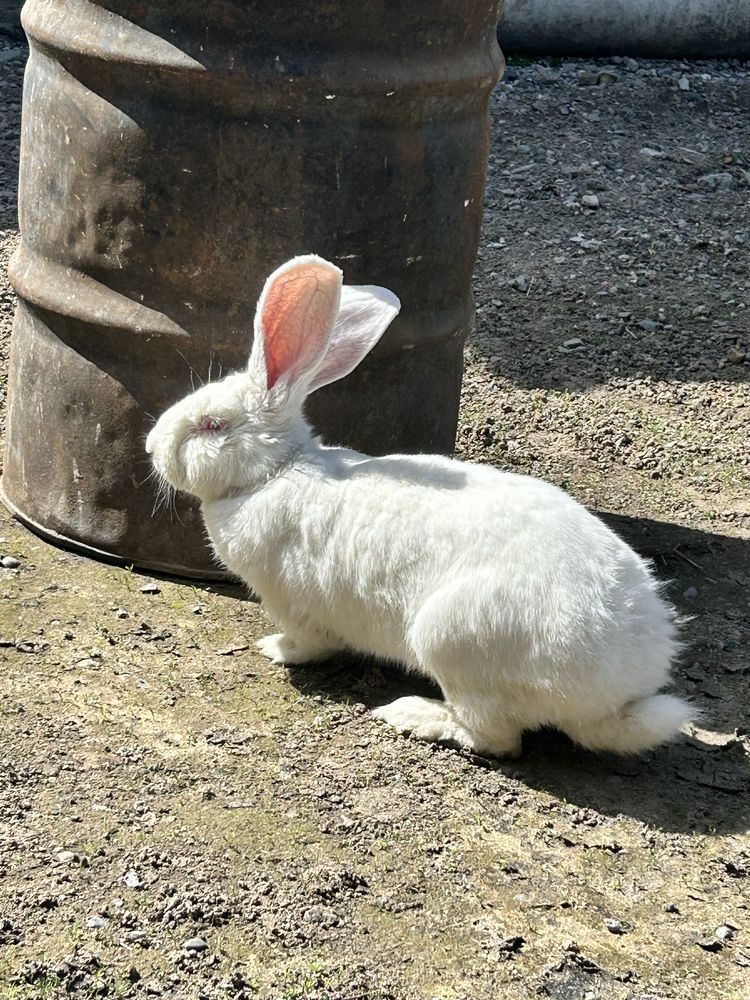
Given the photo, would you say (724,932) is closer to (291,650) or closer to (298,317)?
(291,650)

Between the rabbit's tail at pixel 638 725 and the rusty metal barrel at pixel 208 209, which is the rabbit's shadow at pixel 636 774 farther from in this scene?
the rusty metal barrel at pixel 208 209

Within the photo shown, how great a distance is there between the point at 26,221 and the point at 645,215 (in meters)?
3.77

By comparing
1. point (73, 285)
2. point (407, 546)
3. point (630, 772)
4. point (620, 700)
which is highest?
point (73, 285)

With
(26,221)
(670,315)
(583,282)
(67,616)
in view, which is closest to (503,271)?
(583,282)

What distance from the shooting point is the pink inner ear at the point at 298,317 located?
3.16m

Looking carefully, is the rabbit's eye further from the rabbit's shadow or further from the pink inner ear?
the rabbit's shadow

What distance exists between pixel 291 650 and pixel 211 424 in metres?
0.63

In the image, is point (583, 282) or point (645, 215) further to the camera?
point (645, 215)

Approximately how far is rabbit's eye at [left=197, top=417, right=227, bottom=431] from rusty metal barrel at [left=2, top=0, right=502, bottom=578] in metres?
0.37

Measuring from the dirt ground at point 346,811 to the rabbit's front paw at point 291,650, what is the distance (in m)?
0.04

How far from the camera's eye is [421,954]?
2541 mm

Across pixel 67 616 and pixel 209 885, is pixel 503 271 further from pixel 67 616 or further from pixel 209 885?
pixel 209 885

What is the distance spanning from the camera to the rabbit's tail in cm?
304

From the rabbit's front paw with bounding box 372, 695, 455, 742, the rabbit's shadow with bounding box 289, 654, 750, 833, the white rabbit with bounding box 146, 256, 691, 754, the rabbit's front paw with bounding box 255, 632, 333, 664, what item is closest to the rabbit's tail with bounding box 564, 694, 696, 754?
the white rabbit with bounding box 146, 256, 691, 754
